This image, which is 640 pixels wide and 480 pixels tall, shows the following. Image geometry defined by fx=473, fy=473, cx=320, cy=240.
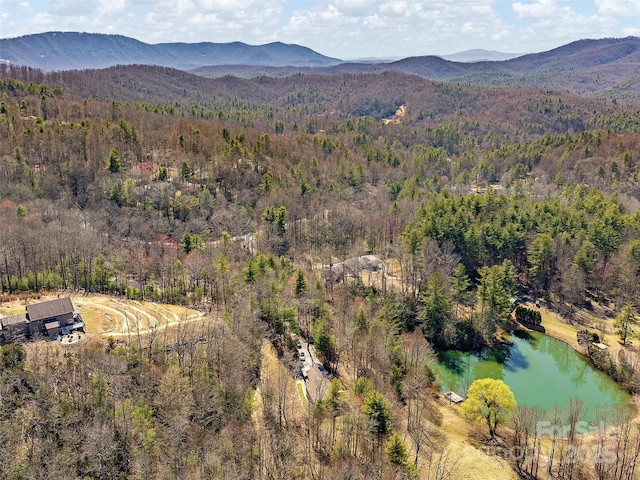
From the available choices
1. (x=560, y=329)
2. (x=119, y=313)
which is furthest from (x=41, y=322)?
(x=560, y=329)

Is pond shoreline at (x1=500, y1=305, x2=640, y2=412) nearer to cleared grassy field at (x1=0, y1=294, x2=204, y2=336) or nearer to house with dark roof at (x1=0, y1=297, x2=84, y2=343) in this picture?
cleared grassy field at (x1=0, y1=294, x2=204, y2=336)

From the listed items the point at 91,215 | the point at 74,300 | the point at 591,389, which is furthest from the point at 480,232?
the point at 91,215

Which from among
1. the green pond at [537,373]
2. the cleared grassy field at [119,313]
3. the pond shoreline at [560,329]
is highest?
the cleared grassy field at [119,313]

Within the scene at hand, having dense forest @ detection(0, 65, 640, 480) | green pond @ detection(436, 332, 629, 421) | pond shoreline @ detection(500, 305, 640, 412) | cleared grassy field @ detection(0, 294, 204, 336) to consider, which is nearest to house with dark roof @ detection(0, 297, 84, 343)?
dense forest @ detection(0, 65, 640, 480)

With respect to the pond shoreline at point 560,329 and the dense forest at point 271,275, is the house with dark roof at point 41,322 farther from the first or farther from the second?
the pond shoreline at point 560,329

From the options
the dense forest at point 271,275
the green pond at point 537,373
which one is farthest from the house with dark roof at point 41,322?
the green pond at point 537,373

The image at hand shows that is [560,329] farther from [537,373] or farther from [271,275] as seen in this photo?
[271,275]

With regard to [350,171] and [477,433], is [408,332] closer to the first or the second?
[477,433]
